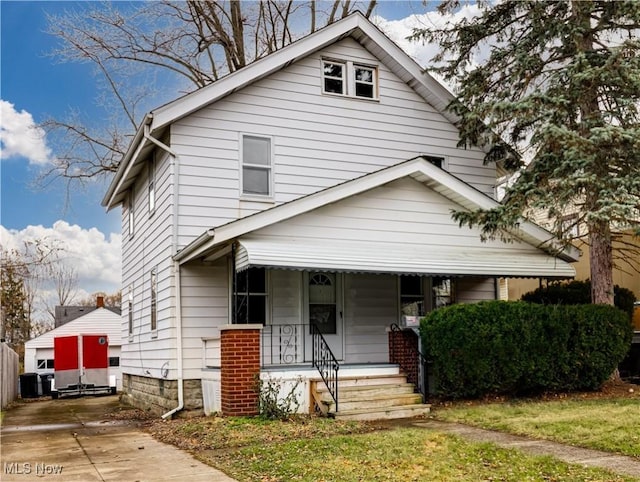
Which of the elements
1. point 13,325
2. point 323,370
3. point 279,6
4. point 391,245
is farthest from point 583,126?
point 13,325

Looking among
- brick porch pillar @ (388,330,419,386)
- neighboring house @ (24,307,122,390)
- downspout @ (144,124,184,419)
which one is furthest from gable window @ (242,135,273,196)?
neighboring house @ (24,307,122,390)

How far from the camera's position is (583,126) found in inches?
503

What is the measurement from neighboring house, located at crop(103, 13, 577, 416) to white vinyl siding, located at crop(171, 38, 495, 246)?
28 millimetres

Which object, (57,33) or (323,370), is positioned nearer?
(323,370)

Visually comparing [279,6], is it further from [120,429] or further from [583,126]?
[120,429]

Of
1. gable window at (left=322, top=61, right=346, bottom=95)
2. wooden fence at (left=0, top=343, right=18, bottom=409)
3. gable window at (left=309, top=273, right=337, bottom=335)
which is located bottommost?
wooden fence at (left=0, top=343, right=18, bottom=409)

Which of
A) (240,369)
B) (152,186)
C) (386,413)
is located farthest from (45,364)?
(386,413)

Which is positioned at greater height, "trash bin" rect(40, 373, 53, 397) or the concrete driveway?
the concrete driveway

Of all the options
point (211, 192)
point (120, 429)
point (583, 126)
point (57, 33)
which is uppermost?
point (57, 33)

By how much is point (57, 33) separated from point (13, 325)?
24679 mm

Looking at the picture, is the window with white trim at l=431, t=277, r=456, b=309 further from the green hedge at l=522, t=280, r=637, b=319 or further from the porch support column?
the porch support column

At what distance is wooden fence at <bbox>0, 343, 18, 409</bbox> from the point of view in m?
19.0

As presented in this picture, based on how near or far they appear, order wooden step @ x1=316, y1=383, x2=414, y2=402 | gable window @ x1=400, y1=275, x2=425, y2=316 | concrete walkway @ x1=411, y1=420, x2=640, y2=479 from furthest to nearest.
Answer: gable window @ x1=400, y1=275, x2=425, y2=316
wooden step @ x1=316, y1=383, x2=414, y2=402
concrete walkway @ x1=411, y1=420, x2=640, y2=479

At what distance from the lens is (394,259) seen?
12.3 metres
